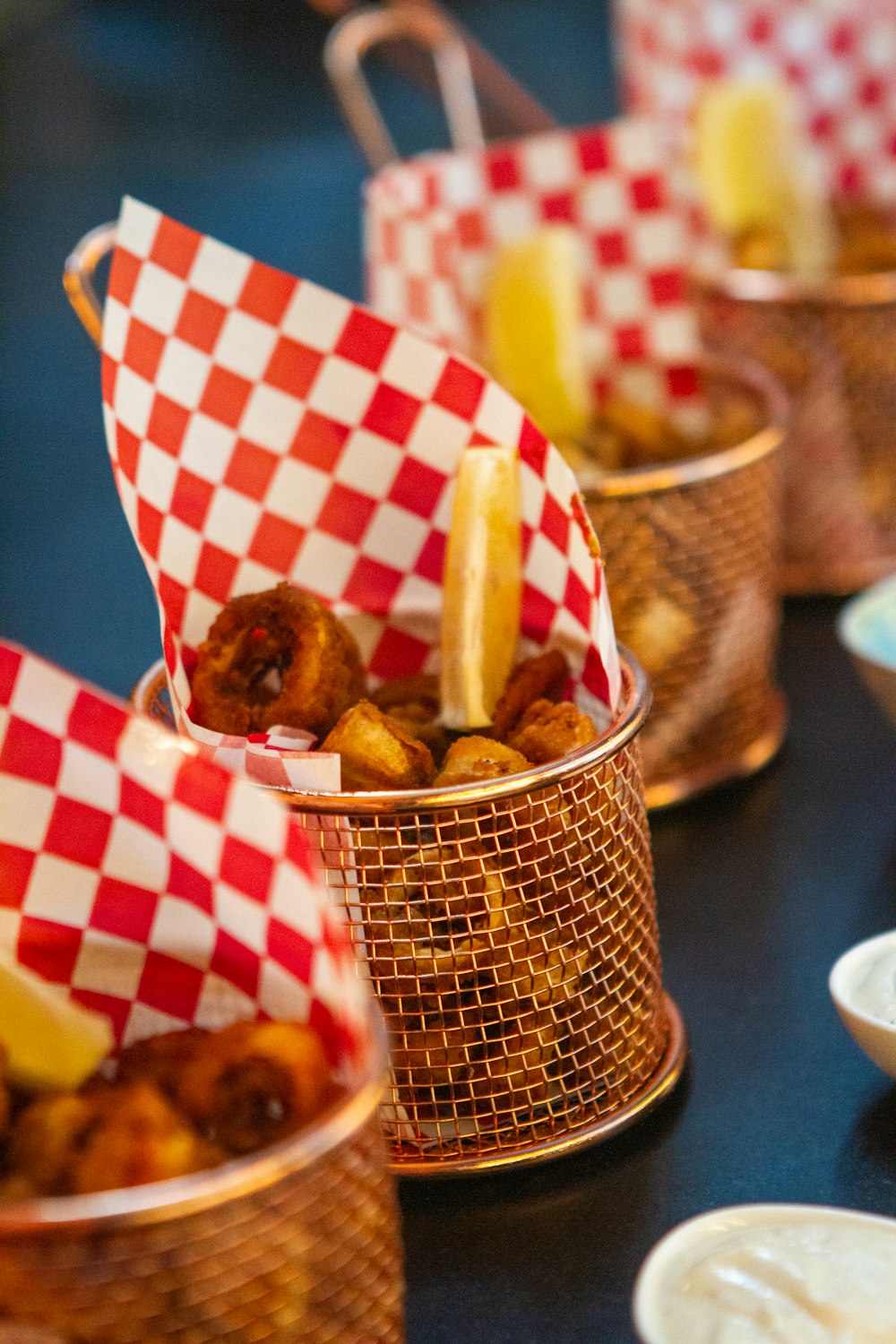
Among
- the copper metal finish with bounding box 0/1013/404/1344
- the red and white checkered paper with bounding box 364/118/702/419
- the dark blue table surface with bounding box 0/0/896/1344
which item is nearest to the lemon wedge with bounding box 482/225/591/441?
the red and white checkered paper with bounding box 364/118/702/419

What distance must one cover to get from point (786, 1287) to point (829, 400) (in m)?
0.93

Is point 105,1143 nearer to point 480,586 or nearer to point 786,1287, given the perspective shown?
A: point 786,1287

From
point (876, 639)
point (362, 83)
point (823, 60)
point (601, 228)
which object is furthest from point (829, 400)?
point (823, 60)

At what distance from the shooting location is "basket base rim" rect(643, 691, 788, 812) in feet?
3.54

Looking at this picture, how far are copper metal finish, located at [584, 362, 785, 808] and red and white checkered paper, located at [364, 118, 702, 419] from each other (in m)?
0.14

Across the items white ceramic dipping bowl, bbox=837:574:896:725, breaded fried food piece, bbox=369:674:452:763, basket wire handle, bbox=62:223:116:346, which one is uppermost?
basket wire handle, bbox=62:223:116:346

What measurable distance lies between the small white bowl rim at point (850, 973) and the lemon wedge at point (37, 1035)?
35cm

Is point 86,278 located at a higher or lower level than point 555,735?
higher

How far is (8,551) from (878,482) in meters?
0.93

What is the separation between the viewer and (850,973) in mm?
771

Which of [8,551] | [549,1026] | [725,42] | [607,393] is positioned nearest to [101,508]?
[8,551]

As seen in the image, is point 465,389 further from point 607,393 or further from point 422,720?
point 607,393

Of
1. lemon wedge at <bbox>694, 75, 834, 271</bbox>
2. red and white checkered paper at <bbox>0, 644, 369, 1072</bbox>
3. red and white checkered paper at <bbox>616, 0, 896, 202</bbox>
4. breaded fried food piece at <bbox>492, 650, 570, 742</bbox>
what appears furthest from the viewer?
red and white checkered paper at <bbox>616, 0, 896, 202</bbox>

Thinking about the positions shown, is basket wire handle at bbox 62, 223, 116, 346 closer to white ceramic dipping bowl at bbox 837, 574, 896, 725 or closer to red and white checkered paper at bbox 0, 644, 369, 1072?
red and white checkered paper at bbox 0, 644, 369, 1072
